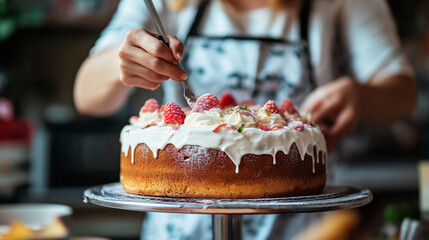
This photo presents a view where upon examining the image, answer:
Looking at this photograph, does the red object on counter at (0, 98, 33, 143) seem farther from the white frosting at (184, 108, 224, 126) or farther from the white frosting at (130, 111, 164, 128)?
the white frosting at (184, 108, 224, 126)

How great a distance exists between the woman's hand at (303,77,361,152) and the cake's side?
0.36m

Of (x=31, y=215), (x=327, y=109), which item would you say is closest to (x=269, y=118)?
(x=327, y=109)

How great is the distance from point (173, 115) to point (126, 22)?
717 mm

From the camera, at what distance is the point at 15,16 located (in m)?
3.49

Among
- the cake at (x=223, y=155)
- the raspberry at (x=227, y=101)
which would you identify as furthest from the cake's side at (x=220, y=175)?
the raspberry at (x=227, y=101)

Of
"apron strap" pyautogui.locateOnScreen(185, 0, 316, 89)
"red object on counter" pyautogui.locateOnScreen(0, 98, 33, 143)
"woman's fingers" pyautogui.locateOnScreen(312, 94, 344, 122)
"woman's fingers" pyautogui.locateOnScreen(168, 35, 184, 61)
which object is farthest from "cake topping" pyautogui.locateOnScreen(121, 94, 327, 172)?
"red object on counter" pyautogui.locateOnScreen(0, 98, 33, 143)

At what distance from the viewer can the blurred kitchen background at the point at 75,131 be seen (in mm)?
3191

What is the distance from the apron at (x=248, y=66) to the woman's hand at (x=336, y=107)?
274mm

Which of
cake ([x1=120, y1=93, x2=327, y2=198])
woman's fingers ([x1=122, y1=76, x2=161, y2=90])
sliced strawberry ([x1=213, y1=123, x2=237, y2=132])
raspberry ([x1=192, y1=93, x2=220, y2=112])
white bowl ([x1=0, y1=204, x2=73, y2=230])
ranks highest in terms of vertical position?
woman's fingers ([x1=122, y1=76, x2=161, y2=90])

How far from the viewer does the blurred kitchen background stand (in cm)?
319

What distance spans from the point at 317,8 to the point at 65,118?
2.50 meters

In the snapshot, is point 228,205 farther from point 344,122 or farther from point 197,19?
point 197,19

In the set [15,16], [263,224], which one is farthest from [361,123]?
[15,16]

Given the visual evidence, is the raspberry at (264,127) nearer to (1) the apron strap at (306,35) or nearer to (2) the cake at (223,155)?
(2) the cake at (223,155)
